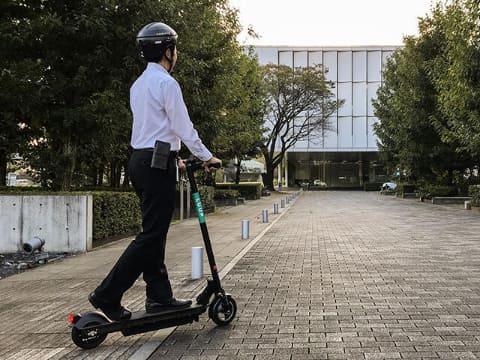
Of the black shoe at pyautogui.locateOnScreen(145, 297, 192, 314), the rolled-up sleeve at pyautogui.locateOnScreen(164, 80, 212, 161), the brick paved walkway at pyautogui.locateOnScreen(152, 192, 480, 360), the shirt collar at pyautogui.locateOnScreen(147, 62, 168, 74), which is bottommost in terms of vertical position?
the brick paved walkway at pyautogui.locateOnScreen(152, 192, 480, 360)

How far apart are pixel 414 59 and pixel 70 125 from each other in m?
22.7

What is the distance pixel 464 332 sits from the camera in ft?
15.6

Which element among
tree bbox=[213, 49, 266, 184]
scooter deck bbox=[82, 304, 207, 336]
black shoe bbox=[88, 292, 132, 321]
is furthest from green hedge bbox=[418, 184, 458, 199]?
black shoe bbox=[88, 292, 132, 321]

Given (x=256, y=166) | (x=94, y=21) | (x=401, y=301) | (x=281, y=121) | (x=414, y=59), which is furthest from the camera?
(x=256, y=166)

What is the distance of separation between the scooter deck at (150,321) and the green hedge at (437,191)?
97.4 feet

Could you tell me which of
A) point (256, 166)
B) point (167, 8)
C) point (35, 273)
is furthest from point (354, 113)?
point (35, 273)

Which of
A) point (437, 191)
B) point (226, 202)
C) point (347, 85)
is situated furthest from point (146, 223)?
point (347, 85)

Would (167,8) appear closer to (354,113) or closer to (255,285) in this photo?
(255,285)

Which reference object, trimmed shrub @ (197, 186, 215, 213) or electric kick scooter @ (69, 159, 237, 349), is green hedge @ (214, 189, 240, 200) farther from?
electric kick scooter @ (69, 159, 237, 349)

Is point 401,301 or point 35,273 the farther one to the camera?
point 35,273

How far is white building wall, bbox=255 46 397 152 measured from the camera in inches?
2344

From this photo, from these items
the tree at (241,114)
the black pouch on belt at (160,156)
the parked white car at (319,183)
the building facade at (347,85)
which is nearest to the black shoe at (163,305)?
the black pouch on belt at (160,156)

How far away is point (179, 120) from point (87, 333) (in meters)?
1.79

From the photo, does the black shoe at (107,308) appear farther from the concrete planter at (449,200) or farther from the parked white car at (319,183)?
the parked white car at (319,183)
